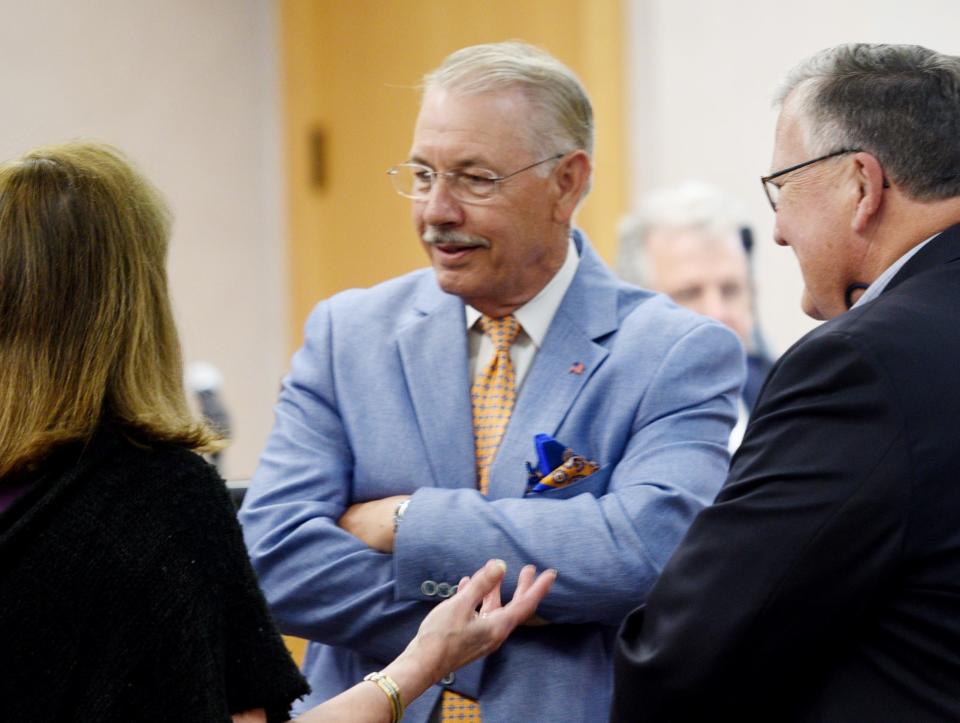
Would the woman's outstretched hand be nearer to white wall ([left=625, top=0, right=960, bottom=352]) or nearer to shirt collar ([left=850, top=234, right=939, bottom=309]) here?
shirt collar ([left=850, top=234, right=939, bottom=309])

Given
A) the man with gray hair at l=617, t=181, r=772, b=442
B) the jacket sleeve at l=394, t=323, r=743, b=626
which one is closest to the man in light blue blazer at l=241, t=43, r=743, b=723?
the jacket sleeve at l=394, t=323, r=743, b=626

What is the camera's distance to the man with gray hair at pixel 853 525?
1.45 m

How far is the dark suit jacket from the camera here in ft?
4.74

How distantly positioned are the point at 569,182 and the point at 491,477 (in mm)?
→ 537

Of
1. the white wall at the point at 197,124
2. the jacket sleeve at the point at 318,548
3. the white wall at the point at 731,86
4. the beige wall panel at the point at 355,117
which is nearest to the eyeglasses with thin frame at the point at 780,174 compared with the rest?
the jacket sleeve at the point at 318,548

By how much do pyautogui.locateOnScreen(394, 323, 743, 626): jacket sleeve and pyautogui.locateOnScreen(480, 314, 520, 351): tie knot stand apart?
24 centimetres

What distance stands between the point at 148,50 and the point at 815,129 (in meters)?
3.59

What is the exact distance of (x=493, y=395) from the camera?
215 cm

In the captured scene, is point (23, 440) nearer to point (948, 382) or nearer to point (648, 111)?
point (948, 382)

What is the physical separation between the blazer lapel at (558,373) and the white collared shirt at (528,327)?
0.02 metres

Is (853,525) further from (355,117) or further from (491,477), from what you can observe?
(355,117)

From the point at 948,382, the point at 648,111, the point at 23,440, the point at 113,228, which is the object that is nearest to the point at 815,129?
the point at 948,382

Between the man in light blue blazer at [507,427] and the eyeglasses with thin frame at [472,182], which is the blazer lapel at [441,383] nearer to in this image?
the man in light blue blazer at [507,427]

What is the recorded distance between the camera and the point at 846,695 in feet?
4.86
